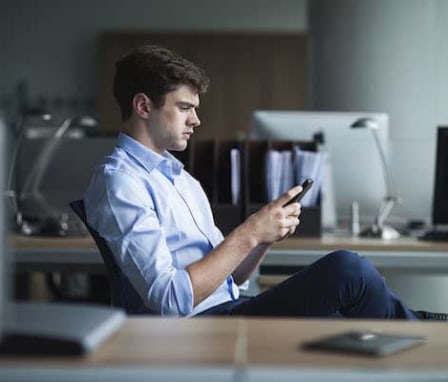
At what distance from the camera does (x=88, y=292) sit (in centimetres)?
639

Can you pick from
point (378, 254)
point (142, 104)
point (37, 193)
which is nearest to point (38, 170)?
point (37, 193)

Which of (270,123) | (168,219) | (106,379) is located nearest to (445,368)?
(106,379)

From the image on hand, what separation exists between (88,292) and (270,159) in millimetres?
3055

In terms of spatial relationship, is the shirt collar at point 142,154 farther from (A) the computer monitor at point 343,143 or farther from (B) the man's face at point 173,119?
(A) the computer monitor at point 343,143

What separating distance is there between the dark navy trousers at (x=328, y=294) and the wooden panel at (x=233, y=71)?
23.4ft

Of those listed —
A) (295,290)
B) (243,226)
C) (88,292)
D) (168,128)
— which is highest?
(168,128)

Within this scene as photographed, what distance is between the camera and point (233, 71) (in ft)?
30.8

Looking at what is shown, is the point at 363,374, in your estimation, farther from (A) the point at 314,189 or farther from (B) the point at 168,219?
(A) the point at 314,189

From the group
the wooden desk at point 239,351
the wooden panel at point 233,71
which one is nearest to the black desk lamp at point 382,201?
the wooden desk at point 239,351

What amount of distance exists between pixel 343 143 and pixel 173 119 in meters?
1.66


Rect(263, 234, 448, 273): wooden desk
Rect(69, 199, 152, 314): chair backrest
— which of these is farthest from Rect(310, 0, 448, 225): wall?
Rect(69, 199, 152, 314): chair backrest

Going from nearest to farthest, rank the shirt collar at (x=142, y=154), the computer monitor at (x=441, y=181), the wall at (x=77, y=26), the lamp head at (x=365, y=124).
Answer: the shirt collar at (x=142, y=154)
the computer monitor at (x=441, y=181)
the lamp head at (x=365, y=124)
the wall at (x=77, y=26)

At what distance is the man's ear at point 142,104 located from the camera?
2.48 meters

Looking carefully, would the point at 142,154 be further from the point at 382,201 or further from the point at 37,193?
the point at 37,193
